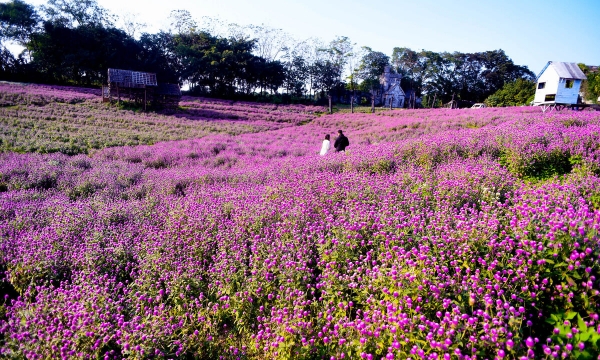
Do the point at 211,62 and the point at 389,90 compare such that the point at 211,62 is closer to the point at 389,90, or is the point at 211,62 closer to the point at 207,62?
the point at 207,62

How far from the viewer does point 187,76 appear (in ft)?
210

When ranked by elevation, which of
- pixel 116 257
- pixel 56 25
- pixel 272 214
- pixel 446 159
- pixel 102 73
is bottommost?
pixel 116 257

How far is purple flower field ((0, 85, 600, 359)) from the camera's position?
278 centimetres

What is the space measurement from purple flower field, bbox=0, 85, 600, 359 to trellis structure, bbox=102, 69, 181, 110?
108 ft

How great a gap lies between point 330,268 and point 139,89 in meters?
42.4

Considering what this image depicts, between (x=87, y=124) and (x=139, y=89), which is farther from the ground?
(x=139, y=89)

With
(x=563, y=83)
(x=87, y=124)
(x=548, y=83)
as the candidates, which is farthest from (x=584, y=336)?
(x=548, y=83)

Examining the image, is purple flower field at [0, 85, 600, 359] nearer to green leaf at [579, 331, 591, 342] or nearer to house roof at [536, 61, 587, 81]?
green leaf at [579, 331, 591, 342]

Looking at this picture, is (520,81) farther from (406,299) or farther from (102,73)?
(102,73)

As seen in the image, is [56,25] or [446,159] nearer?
[446,159]

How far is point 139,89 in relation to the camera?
39.4 m

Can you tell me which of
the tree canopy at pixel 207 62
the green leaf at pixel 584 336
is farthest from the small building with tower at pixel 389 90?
the green leaf at pixel 584 336

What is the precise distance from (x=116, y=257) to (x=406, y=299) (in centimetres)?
429

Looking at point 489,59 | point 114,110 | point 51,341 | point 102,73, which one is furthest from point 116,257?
point 489,59
